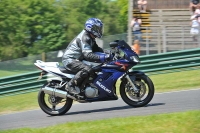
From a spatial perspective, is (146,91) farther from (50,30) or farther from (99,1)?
(99,1)

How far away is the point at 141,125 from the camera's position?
7.18 metres

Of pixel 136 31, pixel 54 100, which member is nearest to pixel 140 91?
pixel 54 100

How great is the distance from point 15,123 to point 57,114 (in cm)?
86

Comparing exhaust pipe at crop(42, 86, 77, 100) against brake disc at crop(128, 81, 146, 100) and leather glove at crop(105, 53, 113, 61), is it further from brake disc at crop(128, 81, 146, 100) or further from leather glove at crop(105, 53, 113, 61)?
brake disc at crop(128, 81, 146, 100)

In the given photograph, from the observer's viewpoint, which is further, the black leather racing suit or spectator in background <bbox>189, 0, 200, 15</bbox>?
spectator in background <bbox>189, 0, 200, 15</bbox>

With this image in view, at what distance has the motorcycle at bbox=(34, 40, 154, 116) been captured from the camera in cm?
916

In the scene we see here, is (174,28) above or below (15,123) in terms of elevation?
above

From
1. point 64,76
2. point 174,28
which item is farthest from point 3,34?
point 64,76

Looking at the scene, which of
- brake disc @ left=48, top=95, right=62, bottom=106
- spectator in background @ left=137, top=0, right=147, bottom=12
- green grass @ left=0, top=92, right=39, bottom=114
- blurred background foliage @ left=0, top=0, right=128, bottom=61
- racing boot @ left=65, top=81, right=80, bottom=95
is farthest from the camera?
blurred background foliage @ left=0, top=0, right=128, bottom=61

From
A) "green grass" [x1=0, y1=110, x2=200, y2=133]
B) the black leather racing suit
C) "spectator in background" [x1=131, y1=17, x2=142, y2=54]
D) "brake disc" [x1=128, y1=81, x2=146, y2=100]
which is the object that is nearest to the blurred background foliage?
"spectator in background" [x1=131, y1=17, x2=142, y2=54]

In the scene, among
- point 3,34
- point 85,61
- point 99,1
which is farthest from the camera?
point 99,1

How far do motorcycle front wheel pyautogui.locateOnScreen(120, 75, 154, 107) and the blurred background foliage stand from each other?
4190 cm

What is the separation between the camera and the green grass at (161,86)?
1198 centimetres

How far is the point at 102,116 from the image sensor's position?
8875mm
